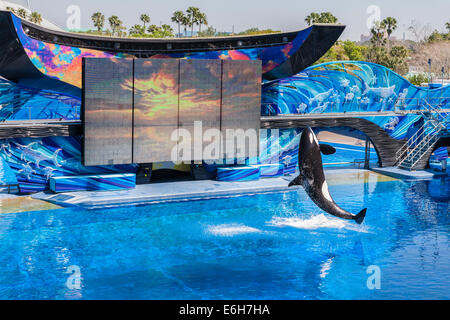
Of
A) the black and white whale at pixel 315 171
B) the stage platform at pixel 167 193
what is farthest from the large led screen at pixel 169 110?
the black and white whale at pixel 315 171

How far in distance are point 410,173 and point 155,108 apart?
611 inches

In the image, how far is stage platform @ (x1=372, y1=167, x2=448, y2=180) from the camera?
31.1 meters

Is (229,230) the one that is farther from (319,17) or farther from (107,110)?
(319,17)

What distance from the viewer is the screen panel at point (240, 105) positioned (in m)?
27.5

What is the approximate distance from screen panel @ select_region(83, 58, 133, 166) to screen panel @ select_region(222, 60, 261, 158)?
15.9 ft

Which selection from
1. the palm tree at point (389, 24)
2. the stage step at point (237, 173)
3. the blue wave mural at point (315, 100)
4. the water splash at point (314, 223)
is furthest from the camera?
the palm tree at point (389, 24)

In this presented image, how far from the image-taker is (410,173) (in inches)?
1246

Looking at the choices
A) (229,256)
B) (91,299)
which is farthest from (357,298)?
(91,299)

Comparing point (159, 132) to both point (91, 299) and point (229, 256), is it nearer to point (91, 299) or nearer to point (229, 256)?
point (229, 256)

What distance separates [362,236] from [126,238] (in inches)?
353

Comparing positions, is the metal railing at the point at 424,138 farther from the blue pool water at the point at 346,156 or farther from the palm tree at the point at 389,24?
the palm tree at the point at 389,24

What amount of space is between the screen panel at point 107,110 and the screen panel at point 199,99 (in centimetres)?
267

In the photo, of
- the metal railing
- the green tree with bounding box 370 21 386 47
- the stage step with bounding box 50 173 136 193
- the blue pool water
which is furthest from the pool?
the green tree with bounding box 370 21 386 47

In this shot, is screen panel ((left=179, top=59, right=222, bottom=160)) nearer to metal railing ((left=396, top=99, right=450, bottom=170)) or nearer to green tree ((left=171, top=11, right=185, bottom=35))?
metal railing ((left=396, top=99, right=450, bottom=170))
